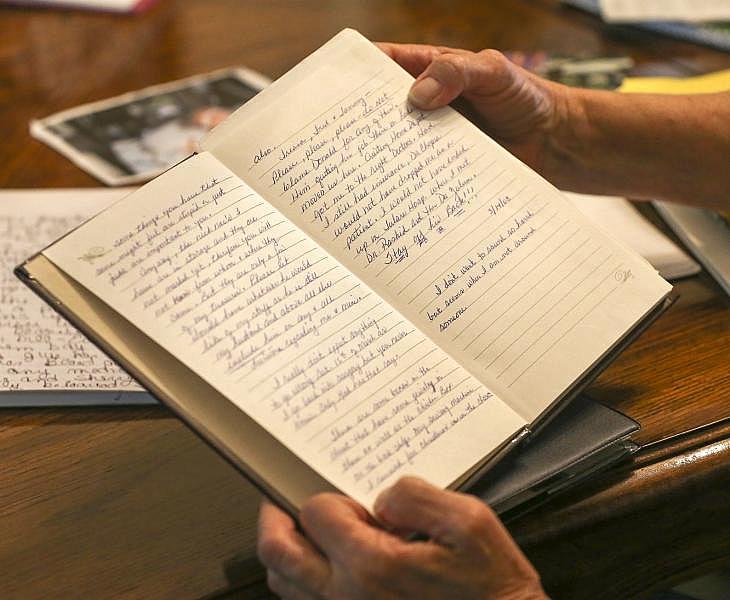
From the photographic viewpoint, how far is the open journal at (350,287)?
58 cm

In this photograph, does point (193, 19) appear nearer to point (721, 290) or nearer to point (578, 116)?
point (578, 116)

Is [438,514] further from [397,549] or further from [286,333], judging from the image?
[286,333]

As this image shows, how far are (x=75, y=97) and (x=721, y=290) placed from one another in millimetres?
784

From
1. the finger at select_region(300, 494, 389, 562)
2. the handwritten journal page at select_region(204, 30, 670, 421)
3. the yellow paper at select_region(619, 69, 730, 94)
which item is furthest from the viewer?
the yellow paper at select_region(619, 69, 730, 94)

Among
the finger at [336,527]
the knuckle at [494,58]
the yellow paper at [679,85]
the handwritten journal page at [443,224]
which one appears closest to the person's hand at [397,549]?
the finger at [336,527]

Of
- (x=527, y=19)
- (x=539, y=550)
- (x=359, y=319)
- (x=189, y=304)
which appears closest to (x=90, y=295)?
(x=189, y=304)

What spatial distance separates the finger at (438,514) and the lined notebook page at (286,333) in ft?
0.07

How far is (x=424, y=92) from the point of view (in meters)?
0.73

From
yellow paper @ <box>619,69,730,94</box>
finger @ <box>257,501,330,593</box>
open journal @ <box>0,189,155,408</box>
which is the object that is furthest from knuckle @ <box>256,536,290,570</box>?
yellow paper @ <box>619,69,730,94</box>

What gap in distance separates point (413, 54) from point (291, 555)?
1.47 feet

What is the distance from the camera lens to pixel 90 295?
60 centimetres

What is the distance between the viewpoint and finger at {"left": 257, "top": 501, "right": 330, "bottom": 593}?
55 centimetres
